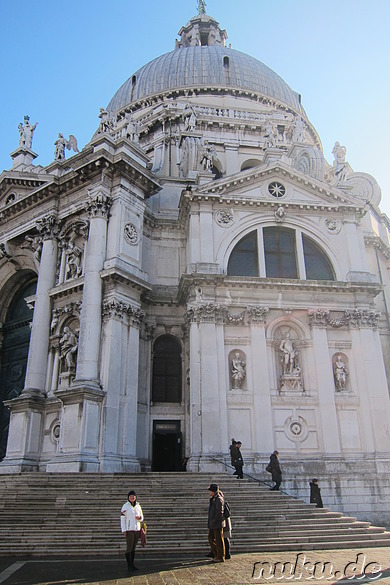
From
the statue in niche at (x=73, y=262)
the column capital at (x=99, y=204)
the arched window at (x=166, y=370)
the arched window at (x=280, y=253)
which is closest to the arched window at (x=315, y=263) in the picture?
the arched window at (x=280, y=253)

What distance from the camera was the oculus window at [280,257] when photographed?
25.6 meters

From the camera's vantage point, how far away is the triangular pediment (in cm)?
2634

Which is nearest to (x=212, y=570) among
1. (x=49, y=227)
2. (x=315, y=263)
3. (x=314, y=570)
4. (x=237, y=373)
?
(x=314, y=570)

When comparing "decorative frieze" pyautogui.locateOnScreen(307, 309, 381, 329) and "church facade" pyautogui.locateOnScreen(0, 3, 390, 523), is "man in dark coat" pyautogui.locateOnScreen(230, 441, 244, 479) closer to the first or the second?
"church facade" pyautogui.locateOnScreen(0, 3, 390, 523)

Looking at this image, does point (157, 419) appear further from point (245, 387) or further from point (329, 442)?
point (329, 442)

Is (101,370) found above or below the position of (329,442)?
above

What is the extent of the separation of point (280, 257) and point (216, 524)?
56.2ft

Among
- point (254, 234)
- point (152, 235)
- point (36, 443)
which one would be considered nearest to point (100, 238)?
point (152, 235)

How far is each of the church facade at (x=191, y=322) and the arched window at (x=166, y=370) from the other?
70mm

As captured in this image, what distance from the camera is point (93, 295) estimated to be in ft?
73.9

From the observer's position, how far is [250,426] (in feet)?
73.4

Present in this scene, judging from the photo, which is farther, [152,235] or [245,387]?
[152,235]

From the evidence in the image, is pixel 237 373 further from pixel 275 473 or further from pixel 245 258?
pixel 245 258

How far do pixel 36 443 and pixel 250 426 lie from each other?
9191 millimetres
